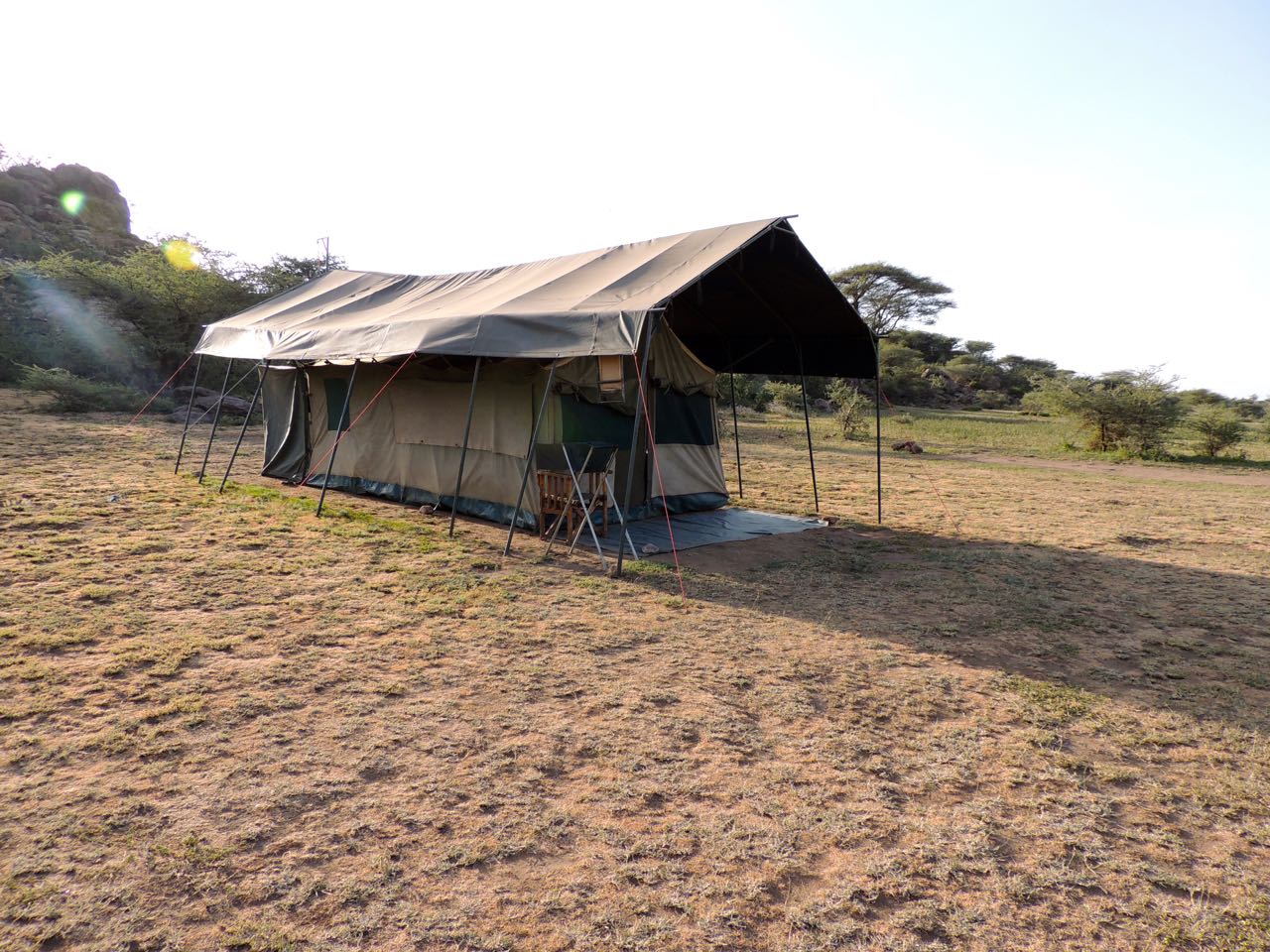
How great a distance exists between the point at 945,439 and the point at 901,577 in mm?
15016

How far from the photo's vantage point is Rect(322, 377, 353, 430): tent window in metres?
8.52

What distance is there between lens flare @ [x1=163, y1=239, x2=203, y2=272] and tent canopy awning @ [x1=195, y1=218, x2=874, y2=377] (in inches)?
552

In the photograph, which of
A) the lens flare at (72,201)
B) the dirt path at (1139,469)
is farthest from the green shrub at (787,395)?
the lens flare at (72,201)

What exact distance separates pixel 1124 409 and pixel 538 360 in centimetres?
1619

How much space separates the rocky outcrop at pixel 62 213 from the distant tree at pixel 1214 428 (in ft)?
109

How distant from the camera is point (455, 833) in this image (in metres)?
2.39

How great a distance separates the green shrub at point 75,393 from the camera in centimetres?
1554

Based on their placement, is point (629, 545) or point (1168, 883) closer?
point (1168, 883)

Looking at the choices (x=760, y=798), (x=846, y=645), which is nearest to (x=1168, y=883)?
(x=760, y=798)

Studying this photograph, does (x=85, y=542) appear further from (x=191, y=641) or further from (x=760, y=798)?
(x=760, y=798)

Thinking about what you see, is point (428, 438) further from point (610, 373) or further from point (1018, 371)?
point (1018, 371)

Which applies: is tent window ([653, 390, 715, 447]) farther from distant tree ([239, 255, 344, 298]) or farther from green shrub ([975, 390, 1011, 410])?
green shrub ([975, 390, 1011, 410])

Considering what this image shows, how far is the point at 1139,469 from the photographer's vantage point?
47.7ft

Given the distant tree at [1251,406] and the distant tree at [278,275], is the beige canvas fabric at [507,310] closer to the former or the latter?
the distant tree at [278,275]
